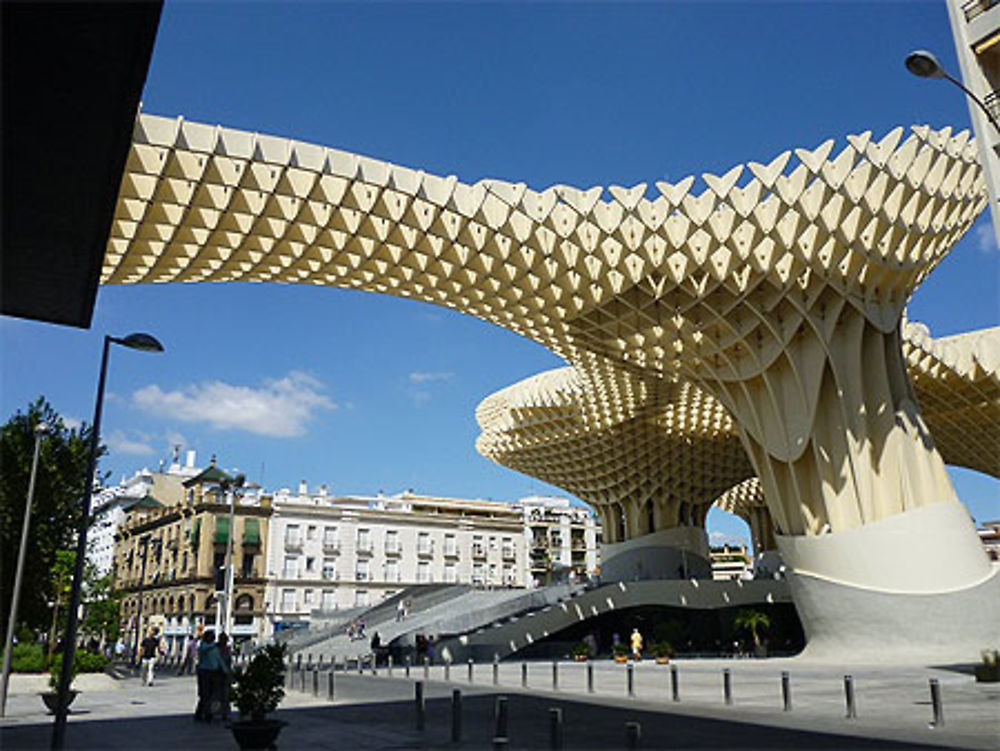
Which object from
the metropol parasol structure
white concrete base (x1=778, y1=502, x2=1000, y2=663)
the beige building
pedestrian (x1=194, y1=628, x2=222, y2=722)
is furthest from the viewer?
the beige building

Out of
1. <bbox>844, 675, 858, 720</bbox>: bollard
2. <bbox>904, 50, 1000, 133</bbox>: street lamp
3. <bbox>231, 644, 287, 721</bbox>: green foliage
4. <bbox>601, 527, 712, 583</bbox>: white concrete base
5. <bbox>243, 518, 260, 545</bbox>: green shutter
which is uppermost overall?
<bbox>904, 50, 1000, 133</bbox>: street lamp

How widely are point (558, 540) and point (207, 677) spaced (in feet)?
271

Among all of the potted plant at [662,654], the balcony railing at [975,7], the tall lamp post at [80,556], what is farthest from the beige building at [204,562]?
the balcony railing at [975,7]

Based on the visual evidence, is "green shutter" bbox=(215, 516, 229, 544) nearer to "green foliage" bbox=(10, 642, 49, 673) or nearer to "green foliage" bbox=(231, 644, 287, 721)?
"green foliage" bbox=(10, 642, 49, 673)

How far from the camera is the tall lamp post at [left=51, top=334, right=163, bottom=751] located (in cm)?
1045

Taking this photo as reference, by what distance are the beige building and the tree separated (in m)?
32.1

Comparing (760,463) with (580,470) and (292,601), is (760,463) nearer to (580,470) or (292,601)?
(580,470)

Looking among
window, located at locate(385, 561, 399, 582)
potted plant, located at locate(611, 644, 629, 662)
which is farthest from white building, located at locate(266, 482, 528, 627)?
potted plant, located at locate(611, 644, 629, 662)

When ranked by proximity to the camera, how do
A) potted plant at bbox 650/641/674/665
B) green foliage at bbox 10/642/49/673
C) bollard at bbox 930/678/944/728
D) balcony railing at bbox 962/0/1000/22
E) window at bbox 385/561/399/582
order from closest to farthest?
bollard at bbox 930/678/944/728, balcony railing at bbox 962/0/1000/22, green foliage at bbox 10/642/49/673, potted plant at bbox 650/641/674/665, window at bbox 385/561/399/582

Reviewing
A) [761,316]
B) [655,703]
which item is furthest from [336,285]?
[655,703]

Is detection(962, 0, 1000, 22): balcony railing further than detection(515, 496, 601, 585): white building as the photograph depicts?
No

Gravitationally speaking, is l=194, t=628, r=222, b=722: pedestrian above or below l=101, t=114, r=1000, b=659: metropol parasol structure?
below

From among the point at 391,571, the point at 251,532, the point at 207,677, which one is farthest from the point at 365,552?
the point at 207,677

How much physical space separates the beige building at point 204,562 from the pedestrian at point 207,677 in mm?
46059
